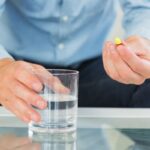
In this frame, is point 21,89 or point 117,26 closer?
point 21,89

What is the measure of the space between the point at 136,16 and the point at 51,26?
22cm

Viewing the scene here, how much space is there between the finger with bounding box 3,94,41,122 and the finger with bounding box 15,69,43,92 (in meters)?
0.04

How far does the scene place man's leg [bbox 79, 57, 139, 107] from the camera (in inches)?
47.3

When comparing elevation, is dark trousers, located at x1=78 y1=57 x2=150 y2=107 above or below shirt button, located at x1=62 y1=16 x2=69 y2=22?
below

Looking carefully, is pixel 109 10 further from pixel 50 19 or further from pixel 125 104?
pixel 125 104

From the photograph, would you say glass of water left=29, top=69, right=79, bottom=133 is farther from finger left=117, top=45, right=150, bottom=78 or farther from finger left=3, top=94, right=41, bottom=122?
finger left=117, top=45, right=150, bottom=78

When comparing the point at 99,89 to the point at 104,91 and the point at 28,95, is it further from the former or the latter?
the point at 28,95

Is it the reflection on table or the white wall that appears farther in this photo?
the white wall

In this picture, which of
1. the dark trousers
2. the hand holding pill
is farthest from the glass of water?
the dark trousers

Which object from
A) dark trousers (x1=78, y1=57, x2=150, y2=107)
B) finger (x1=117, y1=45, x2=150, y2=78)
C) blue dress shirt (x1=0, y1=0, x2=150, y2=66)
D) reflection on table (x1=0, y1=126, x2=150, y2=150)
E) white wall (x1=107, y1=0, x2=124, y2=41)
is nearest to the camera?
reflection on table (x1=0, y1=126, x2=150, y2=150)

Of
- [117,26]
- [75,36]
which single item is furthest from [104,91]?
[117,26]

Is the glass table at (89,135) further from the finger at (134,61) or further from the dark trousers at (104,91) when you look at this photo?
the dark trousers at (104,91)

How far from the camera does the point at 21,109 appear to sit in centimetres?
80

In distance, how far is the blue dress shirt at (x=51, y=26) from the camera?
4.19ft
